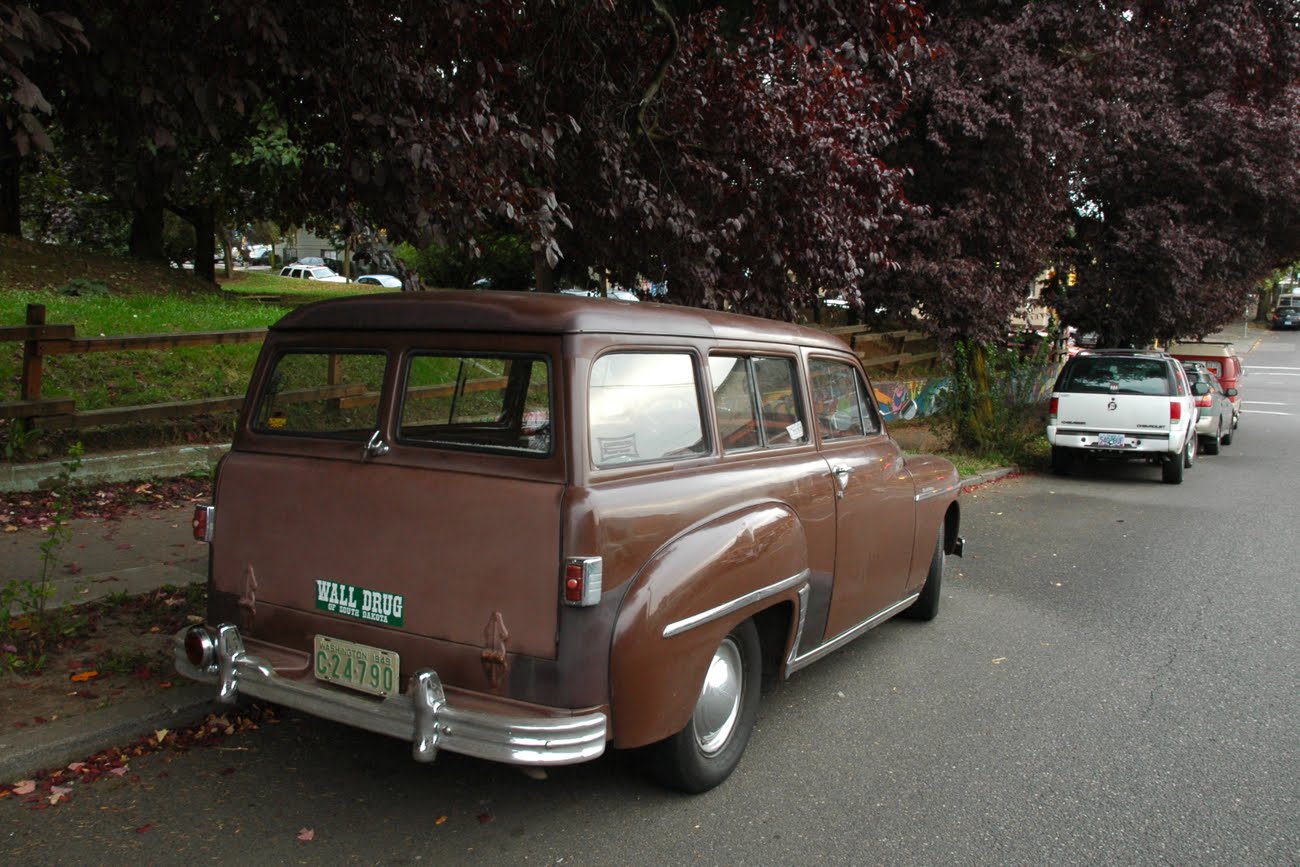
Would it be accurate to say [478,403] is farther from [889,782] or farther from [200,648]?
[889,782]

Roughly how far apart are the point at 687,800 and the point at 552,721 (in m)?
0.95

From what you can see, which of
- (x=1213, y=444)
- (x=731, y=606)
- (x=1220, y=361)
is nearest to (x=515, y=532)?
(x=731, y=606)

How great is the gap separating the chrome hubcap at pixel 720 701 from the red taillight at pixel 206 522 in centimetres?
204

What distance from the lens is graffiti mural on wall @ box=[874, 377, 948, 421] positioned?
1638 centimetres

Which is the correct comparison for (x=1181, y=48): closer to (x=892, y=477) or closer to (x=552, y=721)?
(x=892, y=477)

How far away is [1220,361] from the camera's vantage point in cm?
2012

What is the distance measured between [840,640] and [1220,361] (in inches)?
716

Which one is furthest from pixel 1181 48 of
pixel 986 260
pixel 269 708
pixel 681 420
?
pixel 269 708

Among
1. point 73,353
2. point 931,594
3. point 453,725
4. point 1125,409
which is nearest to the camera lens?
point 453,725

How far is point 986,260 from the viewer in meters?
14.3

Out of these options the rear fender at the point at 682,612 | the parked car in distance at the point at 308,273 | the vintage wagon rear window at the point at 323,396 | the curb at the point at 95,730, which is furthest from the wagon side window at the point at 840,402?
the parked car in distance at the point at 308,273

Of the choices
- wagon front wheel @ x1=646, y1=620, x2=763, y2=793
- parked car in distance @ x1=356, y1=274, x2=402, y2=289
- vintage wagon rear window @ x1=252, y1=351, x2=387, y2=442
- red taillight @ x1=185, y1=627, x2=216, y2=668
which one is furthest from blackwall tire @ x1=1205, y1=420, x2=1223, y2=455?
parked car in distance @ x1=356, y1=274, x2=402, y2=289

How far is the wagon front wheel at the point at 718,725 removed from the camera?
155 inches

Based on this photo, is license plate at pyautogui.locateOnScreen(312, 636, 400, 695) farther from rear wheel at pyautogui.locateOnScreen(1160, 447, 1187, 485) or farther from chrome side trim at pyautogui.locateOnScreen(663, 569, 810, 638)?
rear wheel at pyautogui.locateOnScreen(1160, 447, 1187, 485)
